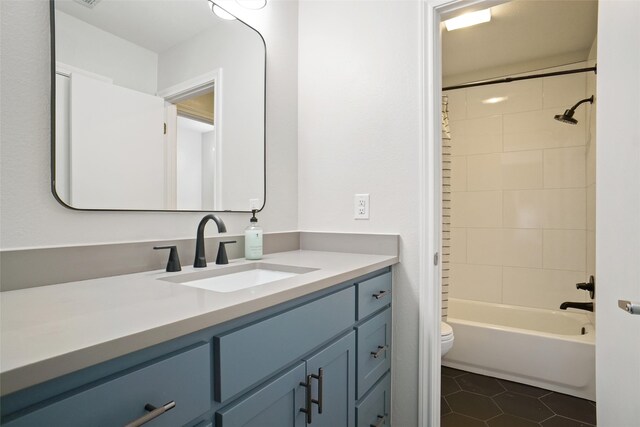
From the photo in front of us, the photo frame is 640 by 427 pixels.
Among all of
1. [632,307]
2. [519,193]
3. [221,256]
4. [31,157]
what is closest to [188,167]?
[221,256]

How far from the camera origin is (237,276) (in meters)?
1.30

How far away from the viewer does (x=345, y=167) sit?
174 centimetres

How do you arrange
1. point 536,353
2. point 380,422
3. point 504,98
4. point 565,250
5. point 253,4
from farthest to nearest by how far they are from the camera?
1. point 504,98
2. point 565,250
3. point 536,353
4. point 253,4
5. point 380,422

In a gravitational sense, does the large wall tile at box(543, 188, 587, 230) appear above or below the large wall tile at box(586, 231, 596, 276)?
above

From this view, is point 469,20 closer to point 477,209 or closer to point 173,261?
point 477,209

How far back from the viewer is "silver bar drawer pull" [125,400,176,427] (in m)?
0.53

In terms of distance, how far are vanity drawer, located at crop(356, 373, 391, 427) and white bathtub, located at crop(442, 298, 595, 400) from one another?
112 cm

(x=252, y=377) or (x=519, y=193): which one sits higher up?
(x=519, y=193)

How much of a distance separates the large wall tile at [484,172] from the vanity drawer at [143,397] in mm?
2999

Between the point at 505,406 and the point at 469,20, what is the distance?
8.00 ft

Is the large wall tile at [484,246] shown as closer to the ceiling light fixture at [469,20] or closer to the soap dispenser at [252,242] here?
the ceiling light fixture at [469,20]

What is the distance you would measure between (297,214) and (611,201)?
131 centimetres

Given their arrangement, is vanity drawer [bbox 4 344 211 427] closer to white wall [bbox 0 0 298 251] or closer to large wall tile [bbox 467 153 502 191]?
white wall [bbox 0 0 298 251]

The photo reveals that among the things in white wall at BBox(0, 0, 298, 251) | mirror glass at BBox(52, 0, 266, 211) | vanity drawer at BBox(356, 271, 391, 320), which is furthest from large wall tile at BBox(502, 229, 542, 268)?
white wall at BBox(0, 0, 298, 251)
